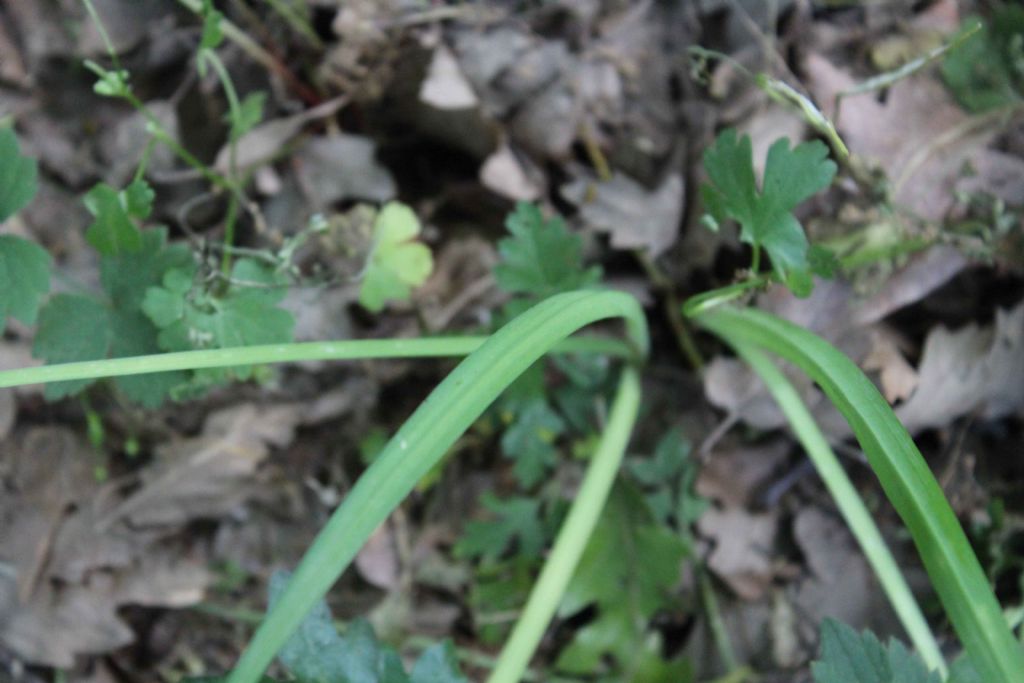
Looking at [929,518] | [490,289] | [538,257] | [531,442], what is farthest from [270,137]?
[929,518]

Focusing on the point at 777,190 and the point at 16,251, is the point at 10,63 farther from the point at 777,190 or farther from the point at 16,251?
the point at 777,190

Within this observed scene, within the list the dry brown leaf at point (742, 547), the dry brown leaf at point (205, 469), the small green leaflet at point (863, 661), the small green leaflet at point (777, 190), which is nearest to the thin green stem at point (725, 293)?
the small green leaflet at point (777, 190)

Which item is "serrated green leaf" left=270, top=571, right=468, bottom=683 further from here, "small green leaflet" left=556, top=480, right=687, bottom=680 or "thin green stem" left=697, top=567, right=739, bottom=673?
"thin green stem" left=697, top=567, right=739, bottom=673

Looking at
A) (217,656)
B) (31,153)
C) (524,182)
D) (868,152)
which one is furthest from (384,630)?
(868,152)

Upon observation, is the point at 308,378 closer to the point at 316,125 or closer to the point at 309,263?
the point at 309,263

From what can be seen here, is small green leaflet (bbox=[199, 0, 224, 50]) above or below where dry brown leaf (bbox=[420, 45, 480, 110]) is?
above

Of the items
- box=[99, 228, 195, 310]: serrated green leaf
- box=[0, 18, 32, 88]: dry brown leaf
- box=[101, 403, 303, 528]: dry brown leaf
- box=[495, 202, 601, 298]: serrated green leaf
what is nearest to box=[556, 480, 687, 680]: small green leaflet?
box=[495, 202, 601, 298]: serrated green leaf
